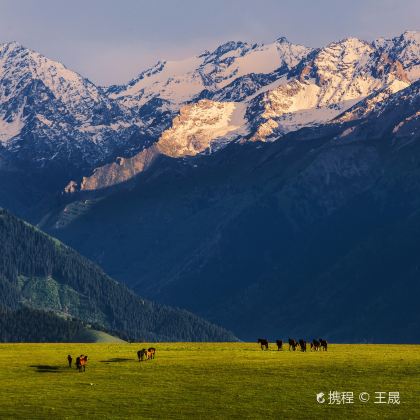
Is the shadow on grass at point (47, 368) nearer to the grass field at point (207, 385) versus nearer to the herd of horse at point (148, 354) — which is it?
the grass field at point (207, 385)

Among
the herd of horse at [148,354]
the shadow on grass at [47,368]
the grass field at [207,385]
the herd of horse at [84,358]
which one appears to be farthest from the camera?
the herd of horse at [148,354]

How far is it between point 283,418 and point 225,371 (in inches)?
1099

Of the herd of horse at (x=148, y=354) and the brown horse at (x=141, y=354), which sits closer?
the brown horse at (x=141, y=354)

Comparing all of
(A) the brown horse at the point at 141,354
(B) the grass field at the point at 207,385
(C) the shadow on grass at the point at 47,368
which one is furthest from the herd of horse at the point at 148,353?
(C) the shadow on grass at the point at 47,368

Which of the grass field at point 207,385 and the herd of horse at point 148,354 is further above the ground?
the herd of horse at point 148,354

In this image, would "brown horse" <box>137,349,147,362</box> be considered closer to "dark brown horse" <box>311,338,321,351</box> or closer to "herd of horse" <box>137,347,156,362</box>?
"herd of horse" <box>137,347,156,362</box>

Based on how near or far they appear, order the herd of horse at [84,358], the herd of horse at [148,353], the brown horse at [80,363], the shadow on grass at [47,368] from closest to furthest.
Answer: the brown horse at [80,363] → the herd of horse at [84,358] → the herd of horse at [148,353] → the shadow on grass at [47,368]

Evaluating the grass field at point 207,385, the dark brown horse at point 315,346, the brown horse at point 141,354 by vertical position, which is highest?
the dark brown horse at point 315,346

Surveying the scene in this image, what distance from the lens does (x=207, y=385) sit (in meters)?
143

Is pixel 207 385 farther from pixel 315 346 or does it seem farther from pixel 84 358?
pixel 315 346

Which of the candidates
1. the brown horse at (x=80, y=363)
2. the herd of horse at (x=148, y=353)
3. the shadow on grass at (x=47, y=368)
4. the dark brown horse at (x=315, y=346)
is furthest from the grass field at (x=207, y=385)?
the dark brown horse at (x=315, y=346)

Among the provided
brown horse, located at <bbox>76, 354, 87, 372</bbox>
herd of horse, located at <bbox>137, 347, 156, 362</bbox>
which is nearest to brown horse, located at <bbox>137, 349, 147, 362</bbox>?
herd of horse, located at <bbox>137, 347, 156, 362</bbox>

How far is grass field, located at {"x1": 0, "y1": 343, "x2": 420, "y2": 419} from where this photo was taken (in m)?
129

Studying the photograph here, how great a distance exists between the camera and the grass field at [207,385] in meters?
129
